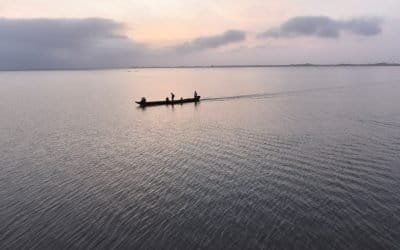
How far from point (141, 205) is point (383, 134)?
32528 millimetres

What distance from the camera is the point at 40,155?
37.6 m

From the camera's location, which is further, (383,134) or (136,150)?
(383,134)

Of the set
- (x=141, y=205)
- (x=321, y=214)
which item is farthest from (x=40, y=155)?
(x=321, y=214)

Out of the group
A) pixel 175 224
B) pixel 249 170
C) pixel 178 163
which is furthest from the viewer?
pixel 178 163

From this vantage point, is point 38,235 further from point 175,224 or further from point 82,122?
point 82,122

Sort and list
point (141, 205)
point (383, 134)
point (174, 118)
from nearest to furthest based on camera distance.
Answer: point (141, 205)
point (383, 134)
point (174, 118)

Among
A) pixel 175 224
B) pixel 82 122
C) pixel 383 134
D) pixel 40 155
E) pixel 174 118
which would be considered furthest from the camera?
pixel 174 118

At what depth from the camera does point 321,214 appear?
22.2 meters

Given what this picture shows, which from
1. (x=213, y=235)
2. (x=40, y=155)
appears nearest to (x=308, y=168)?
(x=213, y=235)

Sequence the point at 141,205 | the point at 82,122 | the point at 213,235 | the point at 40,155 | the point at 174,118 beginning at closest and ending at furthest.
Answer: the point at 213,235, the point at 141,205, the point at 40,155, the point at 82,122, the point at 174,118

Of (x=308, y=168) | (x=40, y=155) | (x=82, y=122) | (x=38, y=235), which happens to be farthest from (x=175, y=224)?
(x=82, y=122)

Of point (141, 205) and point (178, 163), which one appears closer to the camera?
point (141, 205)

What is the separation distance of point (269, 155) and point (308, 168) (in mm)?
5112

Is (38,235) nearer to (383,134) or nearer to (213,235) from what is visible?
(213,235)
